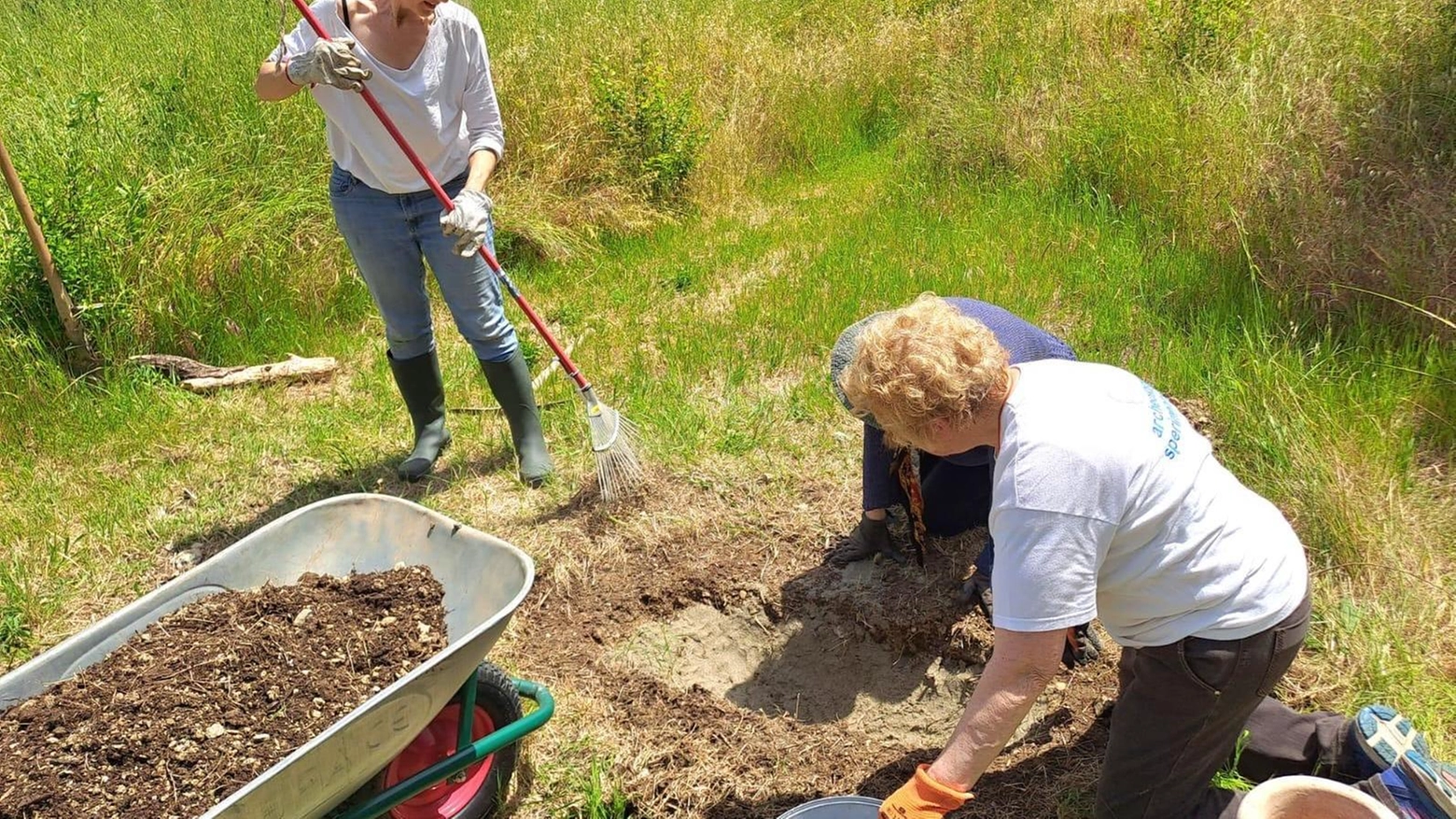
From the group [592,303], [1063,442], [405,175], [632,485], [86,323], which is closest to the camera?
[1063,442]

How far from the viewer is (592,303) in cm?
573

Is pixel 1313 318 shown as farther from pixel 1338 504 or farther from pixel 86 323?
pixel 86 323

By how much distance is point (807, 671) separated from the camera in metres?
3.19

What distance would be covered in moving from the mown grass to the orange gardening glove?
3.70 ft

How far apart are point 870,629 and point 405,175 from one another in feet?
7.11

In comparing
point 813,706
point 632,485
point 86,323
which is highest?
point 86,323

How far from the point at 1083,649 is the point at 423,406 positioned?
2681 mm

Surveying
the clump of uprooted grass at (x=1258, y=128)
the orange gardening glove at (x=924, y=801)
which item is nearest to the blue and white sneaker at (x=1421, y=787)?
the orange gardening glove at (x=924, y=801)

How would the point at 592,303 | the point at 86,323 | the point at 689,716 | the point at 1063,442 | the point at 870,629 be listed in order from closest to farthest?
the point at 1063,442
the point at 689,716
the point at 870,629
the point at 86,323
the point at 592,303

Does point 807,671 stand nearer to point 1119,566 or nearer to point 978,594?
point 978,594

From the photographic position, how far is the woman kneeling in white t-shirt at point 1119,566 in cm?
172

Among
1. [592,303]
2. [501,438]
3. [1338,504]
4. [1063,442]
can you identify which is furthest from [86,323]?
[1338,504]

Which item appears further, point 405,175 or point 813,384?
point 813,384

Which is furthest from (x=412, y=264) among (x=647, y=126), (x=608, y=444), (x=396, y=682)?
(x=647, y=126)
